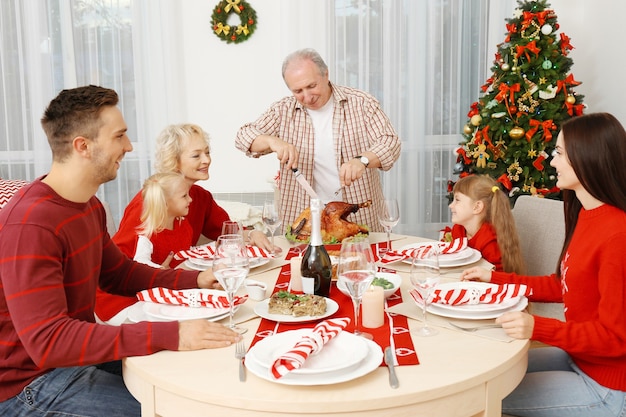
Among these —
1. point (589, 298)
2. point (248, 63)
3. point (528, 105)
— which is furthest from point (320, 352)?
point (248, 63)

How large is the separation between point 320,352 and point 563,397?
0.73 meters

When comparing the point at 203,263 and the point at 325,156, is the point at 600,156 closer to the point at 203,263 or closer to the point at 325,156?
the point at 203,263

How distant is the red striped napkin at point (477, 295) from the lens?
5.58 feet

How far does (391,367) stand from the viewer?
1.33 m

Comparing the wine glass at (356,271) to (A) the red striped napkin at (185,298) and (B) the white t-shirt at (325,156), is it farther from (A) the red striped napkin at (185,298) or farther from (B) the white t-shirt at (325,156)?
(B) the white t-shirt at (325,156)

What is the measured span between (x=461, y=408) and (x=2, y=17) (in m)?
4.48

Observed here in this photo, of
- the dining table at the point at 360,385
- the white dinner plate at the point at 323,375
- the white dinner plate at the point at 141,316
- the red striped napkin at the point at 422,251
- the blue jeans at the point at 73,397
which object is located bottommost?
the blue jeans at the point at 73,397

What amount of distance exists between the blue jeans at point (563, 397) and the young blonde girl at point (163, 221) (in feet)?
4.37

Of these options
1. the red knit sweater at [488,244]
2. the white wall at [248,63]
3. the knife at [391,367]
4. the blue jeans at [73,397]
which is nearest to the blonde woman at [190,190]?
the blue jeans at [73,397]

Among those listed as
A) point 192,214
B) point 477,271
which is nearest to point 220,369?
point 477,271

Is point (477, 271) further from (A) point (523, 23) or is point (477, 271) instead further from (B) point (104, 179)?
(A) point (523, 23)

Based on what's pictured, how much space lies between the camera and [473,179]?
109 inches

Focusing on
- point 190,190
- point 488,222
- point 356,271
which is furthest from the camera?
point 190,190

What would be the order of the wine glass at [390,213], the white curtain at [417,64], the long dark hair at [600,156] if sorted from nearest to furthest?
the long dark hair at [600,156] < the wine glass at [390,213] < the white curtain at [417,64]
